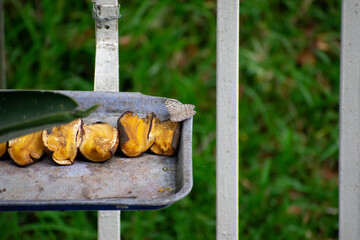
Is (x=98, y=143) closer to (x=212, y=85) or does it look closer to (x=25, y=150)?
(x=25, y=150)

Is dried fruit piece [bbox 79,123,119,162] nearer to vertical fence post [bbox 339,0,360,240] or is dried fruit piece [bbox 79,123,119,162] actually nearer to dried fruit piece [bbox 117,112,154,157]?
dried fruit piece [bbox 117,112,154,157]

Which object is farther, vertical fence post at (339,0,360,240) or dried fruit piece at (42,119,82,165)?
vertical fence post at (339,0,360,240)

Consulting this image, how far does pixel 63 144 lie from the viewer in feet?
2.14

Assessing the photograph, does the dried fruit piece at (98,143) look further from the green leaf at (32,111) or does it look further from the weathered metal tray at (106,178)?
the green leaf at (32,111)

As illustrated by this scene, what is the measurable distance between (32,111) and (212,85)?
1.14 metres

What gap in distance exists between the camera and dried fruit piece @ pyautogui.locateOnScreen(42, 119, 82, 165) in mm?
650

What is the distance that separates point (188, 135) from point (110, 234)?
0.30m

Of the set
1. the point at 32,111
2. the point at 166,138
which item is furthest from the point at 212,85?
the point at 32,111

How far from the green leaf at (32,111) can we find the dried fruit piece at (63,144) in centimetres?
14

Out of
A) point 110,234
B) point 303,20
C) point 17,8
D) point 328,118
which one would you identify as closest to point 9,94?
point 110,234

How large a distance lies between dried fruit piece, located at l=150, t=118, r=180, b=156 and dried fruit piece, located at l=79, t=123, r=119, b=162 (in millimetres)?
62

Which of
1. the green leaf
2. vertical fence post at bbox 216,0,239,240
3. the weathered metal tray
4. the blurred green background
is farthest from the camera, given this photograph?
the blurred green background

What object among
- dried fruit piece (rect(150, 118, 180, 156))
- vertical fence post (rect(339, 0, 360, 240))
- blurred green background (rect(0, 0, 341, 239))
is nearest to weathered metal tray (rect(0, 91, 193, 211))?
dried fruit piece (rect(150, 118, 180, 156))

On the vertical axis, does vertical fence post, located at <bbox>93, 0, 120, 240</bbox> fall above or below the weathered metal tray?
above
